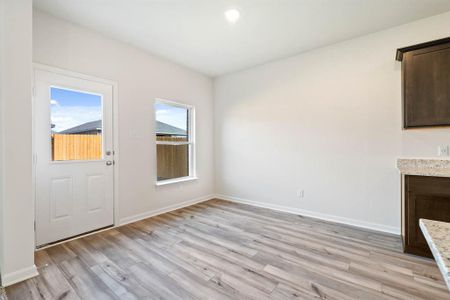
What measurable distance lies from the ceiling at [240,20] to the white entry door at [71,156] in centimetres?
83

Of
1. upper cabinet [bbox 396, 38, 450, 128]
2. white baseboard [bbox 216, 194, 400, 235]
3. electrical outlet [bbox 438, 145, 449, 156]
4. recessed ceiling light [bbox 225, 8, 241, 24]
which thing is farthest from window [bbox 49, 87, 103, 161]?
electrical outlet [bbox 438, 145, 449, 156]

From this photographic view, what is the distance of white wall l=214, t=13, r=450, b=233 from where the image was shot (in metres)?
2.86

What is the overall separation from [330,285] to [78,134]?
3.39 m

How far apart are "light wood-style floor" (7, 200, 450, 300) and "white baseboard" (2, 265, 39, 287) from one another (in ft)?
0.23

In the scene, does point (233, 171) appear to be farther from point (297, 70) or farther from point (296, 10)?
point (296, 10)

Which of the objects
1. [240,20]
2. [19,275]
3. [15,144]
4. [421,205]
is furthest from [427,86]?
[19,275]

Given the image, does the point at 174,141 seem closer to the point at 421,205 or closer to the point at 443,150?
the point at 421,205

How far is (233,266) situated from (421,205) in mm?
2099

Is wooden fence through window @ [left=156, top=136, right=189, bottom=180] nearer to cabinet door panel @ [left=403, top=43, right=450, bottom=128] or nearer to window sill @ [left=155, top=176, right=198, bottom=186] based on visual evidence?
window sill @ [left=155, top=176, right=198, bottom=186]

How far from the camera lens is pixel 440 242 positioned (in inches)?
24.7

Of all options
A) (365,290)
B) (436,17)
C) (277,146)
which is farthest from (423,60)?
(365,290)

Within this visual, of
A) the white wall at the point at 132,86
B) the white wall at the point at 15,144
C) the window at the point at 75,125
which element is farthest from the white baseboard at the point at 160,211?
the white wall at the point at 15,144

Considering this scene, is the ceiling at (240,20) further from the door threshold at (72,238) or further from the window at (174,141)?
the door threshold at (72,238)

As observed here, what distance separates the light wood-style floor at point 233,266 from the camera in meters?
1.75
